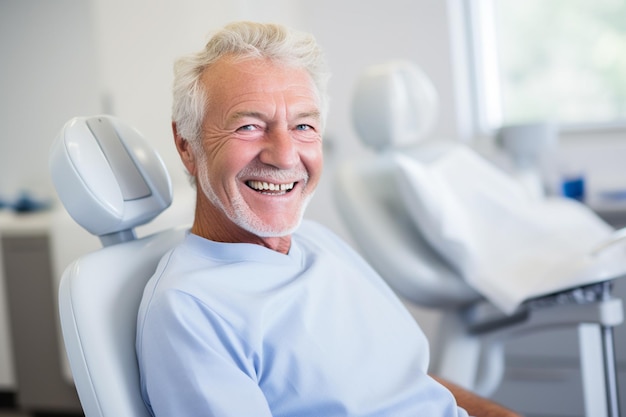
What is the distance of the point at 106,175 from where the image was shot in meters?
1.15

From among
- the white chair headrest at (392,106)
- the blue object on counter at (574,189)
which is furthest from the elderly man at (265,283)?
the blue object on counter at (574,189)

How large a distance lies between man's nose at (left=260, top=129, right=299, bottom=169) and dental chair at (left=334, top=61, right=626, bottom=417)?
0.76 m

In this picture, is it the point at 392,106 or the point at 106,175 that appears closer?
the point at 106,175

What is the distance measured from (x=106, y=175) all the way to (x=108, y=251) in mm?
113

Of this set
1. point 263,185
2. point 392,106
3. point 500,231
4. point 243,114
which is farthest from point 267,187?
point 500,231

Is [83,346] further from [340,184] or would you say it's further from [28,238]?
Result: [28,238]

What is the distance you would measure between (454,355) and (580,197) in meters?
0.94

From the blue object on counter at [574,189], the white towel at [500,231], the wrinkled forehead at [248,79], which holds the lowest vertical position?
the blue object on counter at [574,189]

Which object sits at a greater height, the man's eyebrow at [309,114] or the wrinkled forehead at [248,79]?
the wrinkled forehead at [248,79]

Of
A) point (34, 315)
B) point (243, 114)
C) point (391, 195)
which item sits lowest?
point (34, 315)

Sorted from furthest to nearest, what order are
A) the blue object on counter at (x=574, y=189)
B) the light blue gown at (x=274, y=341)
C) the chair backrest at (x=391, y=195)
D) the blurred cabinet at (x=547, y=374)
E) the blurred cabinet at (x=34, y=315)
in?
the blurred cabinet at (x=34, y=315)
the blue object on counter at (x=574, y=189)
the blurred cabinet at (x=547, y=374)
the chair backrest at (x=391, y=195)
the light blue gown at (x=274, y=341)

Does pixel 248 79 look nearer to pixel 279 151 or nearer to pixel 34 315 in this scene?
pixel 279 151

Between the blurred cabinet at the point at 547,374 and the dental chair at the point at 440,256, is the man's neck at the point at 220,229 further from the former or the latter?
the blurred cabinet at the point at 547,374

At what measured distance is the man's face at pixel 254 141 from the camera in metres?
1.15
